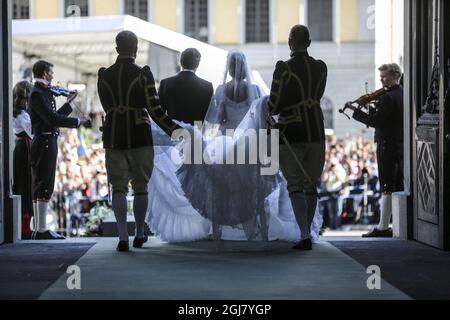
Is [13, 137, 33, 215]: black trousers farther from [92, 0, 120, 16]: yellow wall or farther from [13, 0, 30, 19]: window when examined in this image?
[92, 0, 120, 16]: yellow wall

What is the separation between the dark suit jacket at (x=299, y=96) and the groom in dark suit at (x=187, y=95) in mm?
1066

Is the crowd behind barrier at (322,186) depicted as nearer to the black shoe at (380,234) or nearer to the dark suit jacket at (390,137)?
the black shoe at (380,234)

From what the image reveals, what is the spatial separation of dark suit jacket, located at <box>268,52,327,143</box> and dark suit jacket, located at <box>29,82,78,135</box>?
282 centimetres

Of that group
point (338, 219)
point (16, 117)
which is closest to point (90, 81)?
point (338, 219)

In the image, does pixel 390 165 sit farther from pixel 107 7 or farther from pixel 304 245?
pixel 107 7

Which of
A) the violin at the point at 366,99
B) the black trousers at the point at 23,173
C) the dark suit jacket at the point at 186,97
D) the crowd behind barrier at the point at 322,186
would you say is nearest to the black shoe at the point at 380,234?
the violin at the point at 366,99

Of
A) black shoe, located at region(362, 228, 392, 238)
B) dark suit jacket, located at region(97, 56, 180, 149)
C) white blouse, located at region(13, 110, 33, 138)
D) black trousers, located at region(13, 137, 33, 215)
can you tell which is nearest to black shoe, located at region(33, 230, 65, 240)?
black trousers, located at region(13, 137, 33, 215)

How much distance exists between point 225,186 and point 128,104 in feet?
3.67

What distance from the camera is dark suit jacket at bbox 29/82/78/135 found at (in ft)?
43.0

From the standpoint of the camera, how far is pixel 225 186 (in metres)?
11.4

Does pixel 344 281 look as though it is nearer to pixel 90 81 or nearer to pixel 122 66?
pixel 122 66

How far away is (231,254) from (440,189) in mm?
1967

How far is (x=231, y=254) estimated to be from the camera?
431 inches
